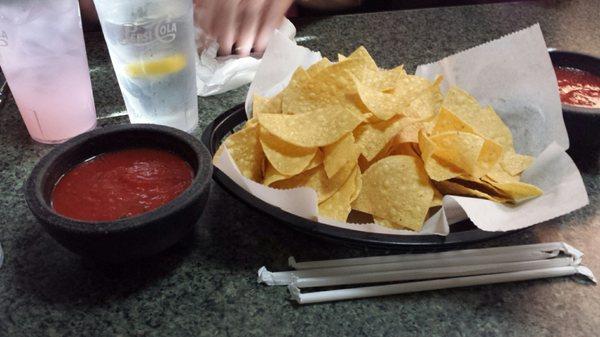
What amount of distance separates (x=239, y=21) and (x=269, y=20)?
0.08 metres

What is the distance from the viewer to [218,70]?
119 cm

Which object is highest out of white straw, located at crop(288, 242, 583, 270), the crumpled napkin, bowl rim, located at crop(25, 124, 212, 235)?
bowl rim, located at crop(25, 124, 212, 235)

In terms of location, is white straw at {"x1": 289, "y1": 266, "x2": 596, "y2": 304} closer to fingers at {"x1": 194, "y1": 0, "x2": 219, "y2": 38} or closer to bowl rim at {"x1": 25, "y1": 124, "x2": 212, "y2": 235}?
bowl rim at {"x1": 25, "y1": 124, "x2": 212, "y2": 235}

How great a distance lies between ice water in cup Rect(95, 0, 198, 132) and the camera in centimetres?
87

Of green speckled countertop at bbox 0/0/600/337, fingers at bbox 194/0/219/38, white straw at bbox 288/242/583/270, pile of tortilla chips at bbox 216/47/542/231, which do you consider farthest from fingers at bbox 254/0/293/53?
white straw at bbox 288/242/583/270

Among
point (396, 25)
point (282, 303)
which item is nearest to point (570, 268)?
point (282, 303)

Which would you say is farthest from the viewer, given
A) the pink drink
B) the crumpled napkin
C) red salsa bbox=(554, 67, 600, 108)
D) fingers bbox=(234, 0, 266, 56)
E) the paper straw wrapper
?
fingers bbox=(234, 0, 266, 56)

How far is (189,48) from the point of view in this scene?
3.15 feet

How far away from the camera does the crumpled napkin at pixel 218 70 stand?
3.83 ft

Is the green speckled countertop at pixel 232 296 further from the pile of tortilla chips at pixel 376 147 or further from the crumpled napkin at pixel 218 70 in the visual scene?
the crumpled napkin at pixel 218 70

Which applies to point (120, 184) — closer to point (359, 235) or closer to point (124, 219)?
A: point (124, 219)

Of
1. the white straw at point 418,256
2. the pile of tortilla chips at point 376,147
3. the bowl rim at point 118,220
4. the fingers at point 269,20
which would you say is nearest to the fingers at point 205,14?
the fingers at point 269,20

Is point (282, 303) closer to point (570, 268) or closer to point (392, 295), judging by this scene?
point (392, 295)

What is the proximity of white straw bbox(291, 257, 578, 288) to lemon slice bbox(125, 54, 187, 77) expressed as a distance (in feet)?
1.48
